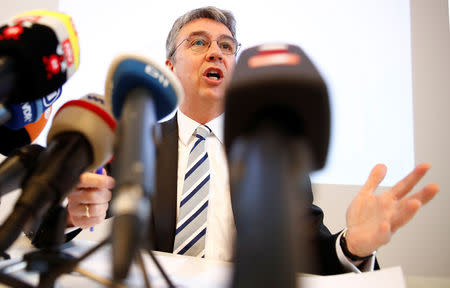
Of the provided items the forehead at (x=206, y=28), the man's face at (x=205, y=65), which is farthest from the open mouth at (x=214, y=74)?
the forehead at (x=206, y=28)

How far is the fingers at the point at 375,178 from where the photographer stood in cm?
54

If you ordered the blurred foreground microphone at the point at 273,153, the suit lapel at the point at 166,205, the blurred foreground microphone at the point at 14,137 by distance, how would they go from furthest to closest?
the suit lapel at the point at 166,205
the blurred foreground microphone at the point at 14,137
the blurred foreground microphone at the point at 273,153

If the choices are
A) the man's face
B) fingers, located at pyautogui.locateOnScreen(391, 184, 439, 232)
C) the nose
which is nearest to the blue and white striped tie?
the man's face

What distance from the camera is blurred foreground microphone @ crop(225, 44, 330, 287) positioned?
117 millimetres

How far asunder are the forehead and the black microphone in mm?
901

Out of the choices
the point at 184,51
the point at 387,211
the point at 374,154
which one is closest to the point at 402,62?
the point at 374,154

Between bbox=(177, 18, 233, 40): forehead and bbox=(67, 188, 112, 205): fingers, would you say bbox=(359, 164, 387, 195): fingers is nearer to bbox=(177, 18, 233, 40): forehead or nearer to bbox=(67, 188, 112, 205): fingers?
bbox=(67, 188, 112, 205): fingers

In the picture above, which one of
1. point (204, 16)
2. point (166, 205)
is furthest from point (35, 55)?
point (204, 16)

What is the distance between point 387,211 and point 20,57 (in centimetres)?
58

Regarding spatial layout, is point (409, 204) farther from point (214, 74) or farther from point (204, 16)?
point (204, 16)

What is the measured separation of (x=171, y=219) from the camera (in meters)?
0.79

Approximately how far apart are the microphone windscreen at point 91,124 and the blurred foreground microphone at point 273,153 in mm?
141

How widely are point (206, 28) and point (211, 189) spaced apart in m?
0.61

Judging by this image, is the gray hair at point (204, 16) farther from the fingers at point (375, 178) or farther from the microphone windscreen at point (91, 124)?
the microphone windscreen at point (91, 124)
